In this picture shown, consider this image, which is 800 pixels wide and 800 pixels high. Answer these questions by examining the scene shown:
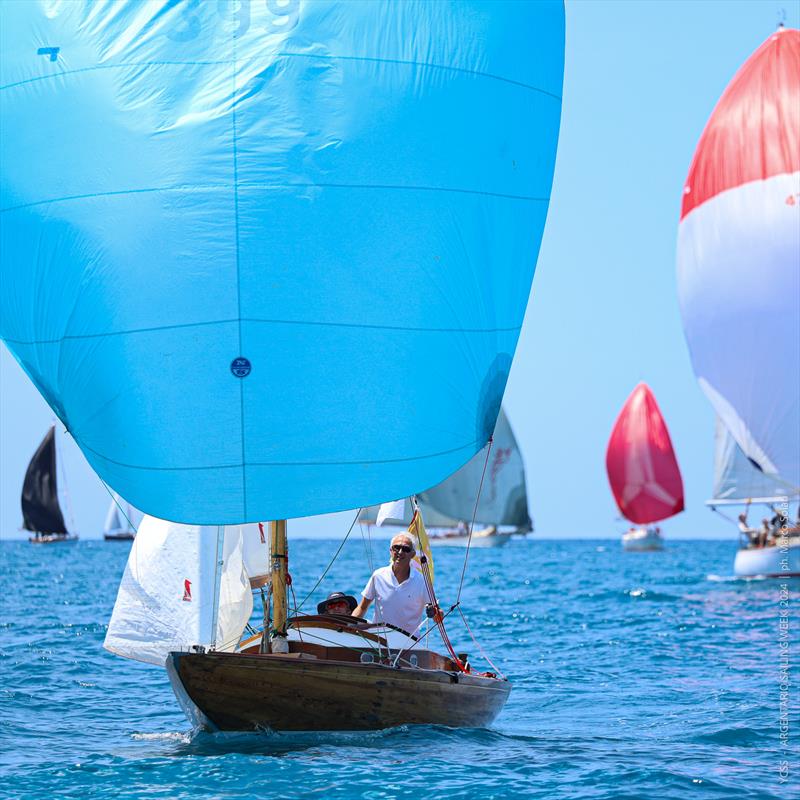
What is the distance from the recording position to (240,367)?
927cm

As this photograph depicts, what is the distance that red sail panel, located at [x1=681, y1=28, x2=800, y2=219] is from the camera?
58.0ft

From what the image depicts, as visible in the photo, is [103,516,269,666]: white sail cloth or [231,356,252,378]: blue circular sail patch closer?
[231,356,252,378]: blue circular sail patch

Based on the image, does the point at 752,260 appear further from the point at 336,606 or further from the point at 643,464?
the point at 643,464

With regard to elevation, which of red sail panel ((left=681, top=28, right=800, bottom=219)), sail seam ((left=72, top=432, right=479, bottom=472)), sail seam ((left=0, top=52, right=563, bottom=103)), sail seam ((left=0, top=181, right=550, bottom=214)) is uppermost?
red sail panel ((left=681, top=28, right=800, bottom=219))

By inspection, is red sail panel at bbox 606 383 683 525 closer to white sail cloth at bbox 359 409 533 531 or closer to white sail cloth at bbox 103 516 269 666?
white sail cloth at bbox 359 409 533 531

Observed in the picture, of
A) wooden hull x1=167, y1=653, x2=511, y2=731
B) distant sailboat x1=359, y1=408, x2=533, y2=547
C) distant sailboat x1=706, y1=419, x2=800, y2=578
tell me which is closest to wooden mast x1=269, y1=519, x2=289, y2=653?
wooden hull x1=167, y1=653, x2=511, y2=731

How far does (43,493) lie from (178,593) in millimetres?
72424

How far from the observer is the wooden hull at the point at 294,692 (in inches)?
381

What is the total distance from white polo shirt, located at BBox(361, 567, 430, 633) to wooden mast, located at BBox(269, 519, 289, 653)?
2.79 feet

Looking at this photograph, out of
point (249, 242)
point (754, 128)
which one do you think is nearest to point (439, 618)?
point (249, 242)

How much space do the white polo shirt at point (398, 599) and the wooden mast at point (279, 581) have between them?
2.79 feet

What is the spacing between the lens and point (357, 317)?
9.55 metres

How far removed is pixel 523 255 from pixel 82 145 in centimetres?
340

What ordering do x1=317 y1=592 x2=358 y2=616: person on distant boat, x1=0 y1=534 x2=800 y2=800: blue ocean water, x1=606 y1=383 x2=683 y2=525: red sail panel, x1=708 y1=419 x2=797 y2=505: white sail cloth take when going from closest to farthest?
x1=0 y1=534 x2=800 y2=800: blue ocean water → x1=317 y1=592 x2=358 y2=616: person on distant boat → x1=708 y1=419 x2=797 y2=505: white sail cloth → x1=606 y1=383 x2=683 y2=525: red sail panel
